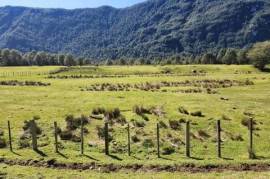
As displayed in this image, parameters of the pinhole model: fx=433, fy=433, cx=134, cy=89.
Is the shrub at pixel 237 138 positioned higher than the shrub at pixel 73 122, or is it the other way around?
the shrub at pixel 73 122

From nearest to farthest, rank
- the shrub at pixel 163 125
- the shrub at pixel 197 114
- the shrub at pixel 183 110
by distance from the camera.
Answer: the shrub at pixel 163 125, the shrub at pixel 197 114, the shrub at pixel 183 110

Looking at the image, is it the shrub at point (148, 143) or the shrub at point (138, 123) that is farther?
the shrub at point (138, 123)

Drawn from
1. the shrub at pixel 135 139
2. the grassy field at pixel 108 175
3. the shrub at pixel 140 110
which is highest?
the shrub at pixel 140 110

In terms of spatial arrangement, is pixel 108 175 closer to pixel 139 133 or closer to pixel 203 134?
pixel 139 133

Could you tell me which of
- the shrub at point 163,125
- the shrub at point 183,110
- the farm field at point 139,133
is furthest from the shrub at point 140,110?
the shrub at point 163,125

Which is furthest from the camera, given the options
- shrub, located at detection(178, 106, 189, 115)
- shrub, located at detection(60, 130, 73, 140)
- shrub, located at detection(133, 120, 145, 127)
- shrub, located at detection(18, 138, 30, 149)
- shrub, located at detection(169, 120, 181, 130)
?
shrub, located at detection(178, 106, 189, 115)

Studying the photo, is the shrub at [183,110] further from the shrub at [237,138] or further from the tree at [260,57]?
the tree at [260,57]

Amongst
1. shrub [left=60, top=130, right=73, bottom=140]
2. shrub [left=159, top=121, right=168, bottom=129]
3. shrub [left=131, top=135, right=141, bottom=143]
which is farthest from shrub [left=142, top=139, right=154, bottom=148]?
shrub [left=60, top=130, right=73, bottom=140]

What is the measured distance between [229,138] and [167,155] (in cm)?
741

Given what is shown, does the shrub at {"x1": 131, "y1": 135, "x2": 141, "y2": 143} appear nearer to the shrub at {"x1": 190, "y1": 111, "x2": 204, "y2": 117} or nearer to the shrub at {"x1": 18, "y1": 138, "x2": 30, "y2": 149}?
the shrub at {"x1": 18, "y1": 138, "x2": 30, "y2": 149}

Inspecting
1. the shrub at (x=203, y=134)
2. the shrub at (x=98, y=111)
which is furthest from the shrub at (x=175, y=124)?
the shrub at (x=98, y=111)

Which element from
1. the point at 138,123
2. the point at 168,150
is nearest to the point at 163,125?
the point at 138,123

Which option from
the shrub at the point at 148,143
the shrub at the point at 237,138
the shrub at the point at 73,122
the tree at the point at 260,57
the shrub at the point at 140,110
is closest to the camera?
the shrub at the point at 148,143

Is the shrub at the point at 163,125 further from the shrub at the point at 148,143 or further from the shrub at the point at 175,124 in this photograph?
the shrub at the point at 148,143
